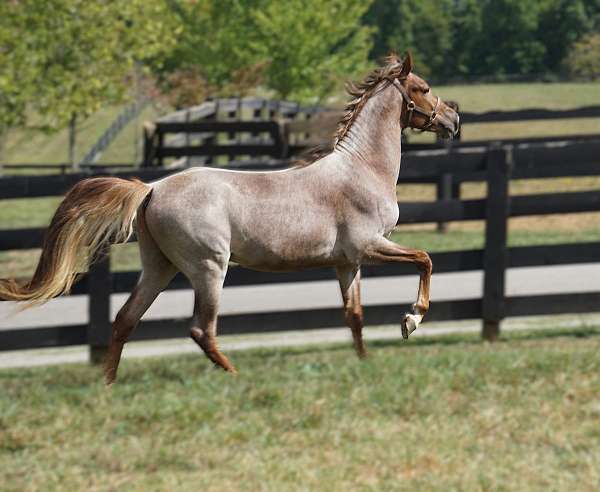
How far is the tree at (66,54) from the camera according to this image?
60.4 ft

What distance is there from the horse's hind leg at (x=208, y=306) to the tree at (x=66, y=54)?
16.9 metres

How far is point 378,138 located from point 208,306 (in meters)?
0.20

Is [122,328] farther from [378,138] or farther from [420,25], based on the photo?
[420,25]

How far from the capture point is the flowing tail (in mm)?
768

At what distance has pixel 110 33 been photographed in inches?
765

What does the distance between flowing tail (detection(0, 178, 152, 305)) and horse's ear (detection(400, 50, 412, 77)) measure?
23 centimetres

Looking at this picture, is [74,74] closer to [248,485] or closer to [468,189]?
[468,189]

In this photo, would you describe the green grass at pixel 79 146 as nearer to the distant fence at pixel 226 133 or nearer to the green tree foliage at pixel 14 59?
the green tree foliage at pixel 14 59

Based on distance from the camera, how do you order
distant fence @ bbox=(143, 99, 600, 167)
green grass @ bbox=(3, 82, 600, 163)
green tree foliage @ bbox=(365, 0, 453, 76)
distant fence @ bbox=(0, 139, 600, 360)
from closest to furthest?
distant fence @ bbox=(143, 99, 600, 167) → green tree foliage @ bbox=(365, 0, 453, 76) → distant fence @ bbox=(0, 139, 600, 360) → green grass @ bbox=(3, 82, 600, 163)

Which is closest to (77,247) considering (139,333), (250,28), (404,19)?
(404,19)

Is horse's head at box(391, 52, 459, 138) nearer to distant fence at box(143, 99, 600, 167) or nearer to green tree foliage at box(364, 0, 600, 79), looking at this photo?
distant fence at box(143, 99, 600, 167)

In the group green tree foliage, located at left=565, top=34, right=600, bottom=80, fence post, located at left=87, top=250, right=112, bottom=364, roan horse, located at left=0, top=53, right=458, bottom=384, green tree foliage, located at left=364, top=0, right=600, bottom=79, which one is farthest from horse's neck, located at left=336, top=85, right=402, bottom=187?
fence post, located at left=87, top=250, right=112, bottom=364

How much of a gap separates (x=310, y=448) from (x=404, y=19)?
765 centimetres

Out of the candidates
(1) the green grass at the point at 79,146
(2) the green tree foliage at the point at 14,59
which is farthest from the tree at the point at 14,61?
(1) the green grass at the point at 79,146
